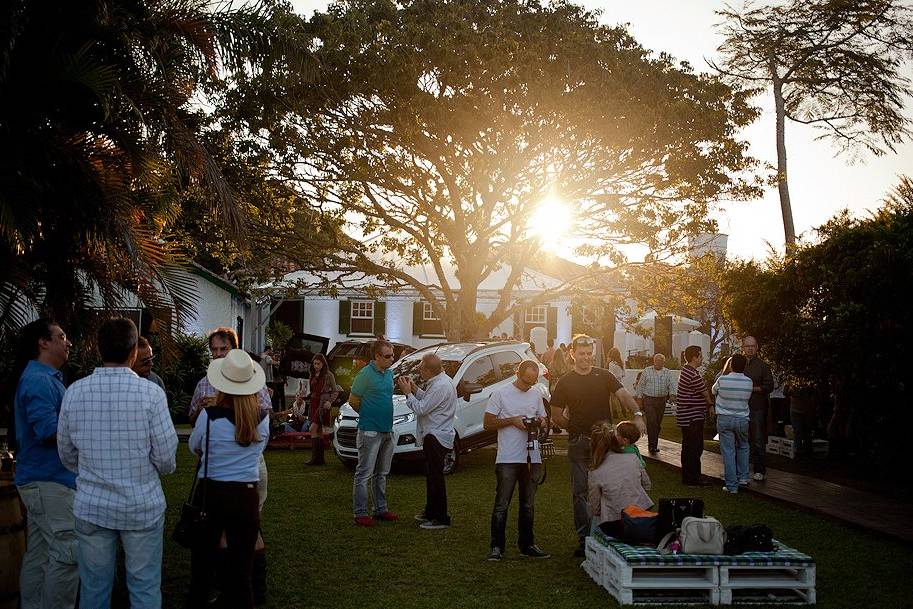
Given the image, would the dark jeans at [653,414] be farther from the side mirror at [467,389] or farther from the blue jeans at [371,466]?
the blue jeans at [371,466]

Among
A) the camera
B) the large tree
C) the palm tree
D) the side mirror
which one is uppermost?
the large tree

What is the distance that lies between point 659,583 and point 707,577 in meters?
0.41

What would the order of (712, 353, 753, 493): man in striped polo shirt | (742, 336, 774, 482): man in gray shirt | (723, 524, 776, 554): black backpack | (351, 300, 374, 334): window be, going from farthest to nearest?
(351, 300, 374, 334): window, (742, 336, 774, 482): man in gray shirt, (712, 353, 753, 493): man in striped polo shirt, (723, 524, 776, 554): black backpack

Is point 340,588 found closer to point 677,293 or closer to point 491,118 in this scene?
point 491,118

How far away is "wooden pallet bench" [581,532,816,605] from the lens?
7.36m

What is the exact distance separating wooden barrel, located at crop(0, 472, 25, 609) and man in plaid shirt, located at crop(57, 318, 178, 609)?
4.06 feet

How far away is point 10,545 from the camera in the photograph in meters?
6.09

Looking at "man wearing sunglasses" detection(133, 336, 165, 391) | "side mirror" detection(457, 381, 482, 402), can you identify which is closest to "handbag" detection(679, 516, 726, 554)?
"man wearing sunglasses" detection(133, 336, 165, 391)

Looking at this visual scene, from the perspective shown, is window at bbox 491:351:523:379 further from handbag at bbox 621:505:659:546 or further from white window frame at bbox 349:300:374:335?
white window frame at bbox 349:300:374:335

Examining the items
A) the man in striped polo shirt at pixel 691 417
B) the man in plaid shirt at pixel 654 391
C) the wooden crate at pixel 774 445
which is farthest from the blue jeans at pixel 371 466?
the wooden crate at pixel 774 445

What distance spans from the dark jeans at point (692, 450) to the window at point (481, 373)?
11.4 feet

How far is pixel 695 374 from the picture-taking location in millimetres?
14172

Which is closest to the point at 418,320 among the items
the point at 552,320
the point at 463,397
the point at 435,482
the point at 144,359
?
the point at 552,320

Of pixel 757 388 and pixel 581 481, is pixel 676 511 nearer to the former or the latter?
pixel 581 481
